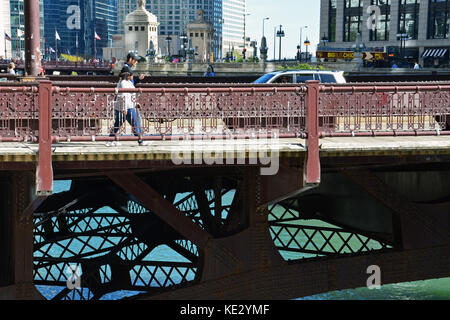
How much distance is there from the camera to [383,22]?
110000 mm

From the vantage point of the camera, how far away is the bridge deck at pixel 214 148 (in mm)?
11555

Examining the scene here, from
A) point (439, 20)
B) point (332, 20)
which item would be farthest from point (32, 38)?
point (332, 20)

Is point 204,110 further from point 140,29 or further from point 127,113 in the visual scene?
point 140,29

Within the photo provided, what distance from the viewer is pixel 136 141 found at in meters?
13.1

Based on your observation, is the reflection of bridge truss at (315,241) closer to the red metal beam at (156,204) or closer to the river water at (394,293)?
the river water at (394,293)

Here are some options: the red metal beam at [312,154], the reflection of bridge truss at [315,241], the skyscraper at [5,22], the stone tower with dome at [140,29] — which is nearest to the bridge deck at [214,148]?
the red metal beam at [312,154]

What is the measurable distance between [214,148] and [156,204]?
5.69ft

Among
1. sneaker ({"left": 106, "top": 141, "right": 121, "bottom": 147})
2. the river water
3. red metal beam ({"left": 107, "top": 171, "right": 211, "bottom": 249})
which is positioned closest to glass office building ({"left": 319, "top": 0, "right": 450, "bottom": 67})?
the river water

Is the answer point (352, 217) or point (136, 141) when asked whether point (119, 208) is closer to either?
point (352, 217)

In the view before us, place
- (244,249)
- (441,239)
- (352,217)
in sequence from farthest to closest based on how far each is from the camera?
(352,217), (441,239), (244,249)

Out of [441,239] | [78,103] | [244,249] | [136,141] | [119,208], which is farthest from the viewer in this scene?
[119,208]

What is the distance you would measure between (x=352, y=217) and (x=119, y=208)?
281 inches

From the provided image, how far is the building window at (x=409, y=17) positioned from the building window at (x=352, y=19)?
6.81m

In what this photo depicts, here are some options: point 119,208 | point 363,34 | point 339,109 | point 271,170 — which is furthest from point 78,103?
point 363,34
